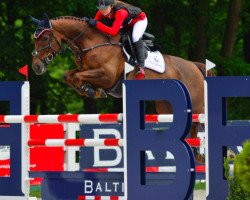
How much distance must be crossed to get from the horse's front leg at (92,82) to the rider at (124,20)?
513 millimetres

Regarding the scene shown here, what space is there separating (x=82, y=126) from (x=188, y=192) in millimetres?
5679

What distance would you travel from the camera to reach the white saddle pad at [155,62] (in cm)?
1320

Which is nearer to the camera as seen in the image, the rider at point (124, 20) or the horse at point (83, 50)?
the rider at point (124, 20)

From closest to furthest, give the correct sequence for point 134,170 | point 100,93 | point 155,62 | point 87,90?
point 134,170, point 87,90, point 100,93, point 155,62

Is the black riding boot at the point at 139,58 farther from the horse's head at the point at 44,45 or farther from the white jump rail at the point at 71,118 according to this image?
the white jump rail at the point at 71,118

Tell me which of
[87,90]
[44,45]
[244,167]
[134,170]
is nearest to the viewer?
[244,167]

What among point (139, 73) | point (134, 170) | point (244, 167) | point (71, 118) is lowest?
point (134, 170)

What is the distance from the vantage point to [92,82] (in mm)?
12367

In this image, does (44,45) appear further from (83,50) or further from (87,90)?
(87,90)

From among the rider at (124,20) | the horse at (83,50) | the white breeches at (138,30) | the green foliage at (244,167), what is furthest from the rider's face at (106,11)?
the green foliage at (244,167)

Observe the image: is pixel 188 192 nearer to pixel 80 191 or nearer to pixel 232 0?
pixel 80 191

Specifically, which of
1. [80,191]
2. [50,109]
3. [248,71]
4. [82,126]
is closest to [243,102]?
[248,71]

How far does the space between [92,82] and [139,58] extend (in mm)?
865

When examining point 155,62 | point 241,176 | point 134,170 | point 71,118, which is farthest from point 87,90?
point 241,176
